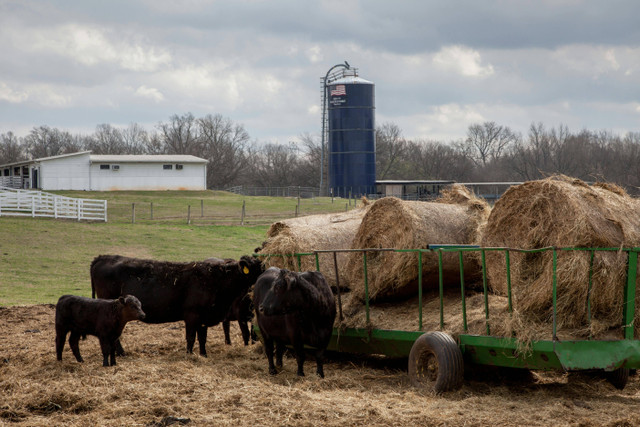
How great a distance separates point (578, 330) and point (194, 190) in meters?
52.3

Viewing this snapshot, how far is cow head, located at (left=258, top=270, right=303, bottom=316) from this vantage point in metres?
→ 8.61

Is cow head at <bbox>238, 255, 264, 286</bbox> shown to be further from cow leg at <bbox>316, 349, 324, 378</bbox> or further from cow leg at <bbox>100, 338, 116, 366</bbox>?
cow leg at <bbox>100, 338, 116, 366</bbox>

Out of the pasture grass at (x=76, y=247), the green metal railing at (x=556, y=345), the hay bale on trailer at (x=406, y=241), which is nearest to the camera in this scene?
the green metal railing at (x=556, y=345)

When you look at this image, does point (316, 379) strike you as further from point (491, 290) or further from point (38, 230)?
point (38, 230)

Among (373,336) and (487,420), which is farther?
(373,336)

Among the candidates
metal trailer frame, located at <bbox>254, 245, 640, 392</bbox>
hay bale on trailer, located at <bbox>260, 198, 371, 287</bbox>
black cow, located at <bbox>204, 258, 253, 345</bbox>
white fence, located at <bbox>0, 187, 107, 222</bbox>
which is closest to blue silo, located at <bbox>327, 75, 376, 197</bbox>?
white fence, located at <bbox>0, 187, 107, 222</bbox>

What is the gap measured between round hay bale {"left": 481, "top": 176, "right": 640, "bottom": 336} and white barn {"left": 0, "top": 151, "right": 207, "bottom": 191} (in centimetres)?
5080

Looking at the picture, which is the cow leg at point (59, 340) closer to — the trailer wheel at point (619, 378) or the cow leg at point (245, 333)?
the cow leg at point (245, 333)

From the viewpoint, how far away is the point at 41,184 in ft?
178

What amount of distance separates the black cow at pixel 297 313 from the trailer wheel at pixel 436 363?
1237 millimetres

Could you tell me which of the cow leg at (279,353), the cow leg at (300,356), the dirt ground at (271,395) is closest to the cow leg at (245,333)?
the dirt ground at (271,395)

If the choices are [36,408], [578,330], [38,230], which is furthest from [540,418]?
[38,230]

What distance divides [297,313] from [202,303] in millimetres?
2064

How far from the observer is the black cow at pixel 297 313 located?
28.4 feet
